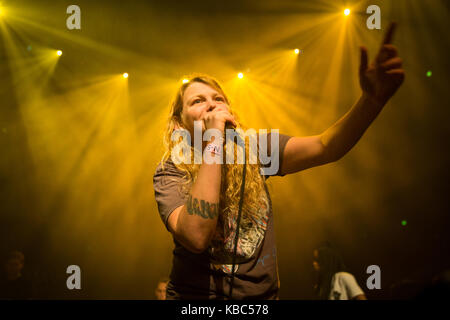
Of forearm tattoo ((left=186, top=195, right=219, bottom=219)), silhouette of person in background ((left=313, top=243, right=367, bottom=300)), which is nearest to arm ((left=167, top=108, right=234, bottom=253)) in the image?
forearm tattoo ((left=186, top=195, right=219, bottom=219))

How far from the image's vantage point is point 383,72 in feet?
2.45

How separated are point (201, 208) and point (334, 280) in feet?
9.46

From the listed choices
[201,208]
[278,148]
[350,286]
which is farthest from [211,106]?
[350,286]

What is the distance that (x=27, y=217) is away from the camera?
450 cm

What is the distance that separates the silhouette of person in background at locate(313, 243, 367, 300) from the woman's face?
2599mm

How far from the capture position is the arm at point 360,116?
738mm

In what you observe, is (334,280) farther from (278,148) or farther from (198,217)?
(198,217)

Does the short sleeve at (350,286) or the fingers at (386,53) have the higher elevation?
the fingers at (386,53)

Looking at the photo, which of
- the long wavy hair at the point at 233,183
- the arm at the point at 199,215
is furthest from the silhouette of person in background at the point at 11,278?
the arm at the point at 199,215

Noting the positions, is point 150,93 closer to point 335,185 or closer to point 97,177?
point 97,177

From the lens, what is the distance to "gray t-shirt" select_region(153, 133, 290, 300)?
81 cm

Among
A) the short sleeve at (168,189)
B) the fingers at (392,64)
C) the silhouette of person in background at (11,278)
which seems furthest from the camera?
the silhouette of person in background at (11,278)

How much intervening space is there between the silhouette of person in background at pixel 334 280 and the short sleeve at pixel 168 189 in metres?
2.62

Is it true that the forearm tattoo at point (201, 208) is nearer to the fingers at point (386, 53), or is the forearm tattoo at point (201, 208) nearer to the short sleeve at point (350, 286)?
the fingers at point (386, 53)
